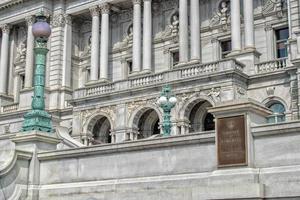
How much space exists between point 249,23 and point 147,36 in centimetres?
908

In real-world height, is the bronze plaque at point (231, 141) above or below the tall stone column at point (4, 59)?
below

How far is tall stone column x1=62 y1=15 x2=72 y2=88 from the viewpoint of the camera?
167 feet

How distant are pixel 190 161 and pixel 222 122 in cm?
159

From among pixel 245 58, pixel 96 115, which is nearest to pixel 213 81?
pixel 245 58

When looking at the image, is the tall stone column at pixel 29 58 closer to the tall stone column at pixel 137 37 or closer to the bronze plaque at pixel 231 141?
→ the tall stone column at pixel 137 37

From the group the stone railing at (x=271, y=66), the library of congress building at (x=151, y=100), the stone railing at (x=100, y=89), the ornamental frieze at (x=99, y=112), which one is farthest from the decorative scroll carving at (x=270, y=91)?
the stone railing at (x=100, y=89)

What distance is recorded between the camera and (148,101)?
38.5 metres

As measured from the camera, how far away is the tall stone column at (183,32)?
43.1 m

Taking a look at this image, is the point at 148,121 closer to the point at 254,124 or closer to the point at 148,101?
the point at 148,101

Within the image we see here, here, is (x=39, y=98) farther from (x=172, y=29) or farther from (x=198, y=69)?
(x=172, y=29)

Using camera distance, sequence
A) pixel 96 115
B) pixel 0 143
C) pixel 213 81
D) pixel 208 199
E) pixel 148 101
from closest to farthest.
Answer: pixel 208 199
pixel 0 143
pixel 213 81
pixel 148 101
pixel 96 115

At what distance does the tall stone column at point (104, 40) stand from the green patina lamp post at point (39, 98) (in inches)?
973

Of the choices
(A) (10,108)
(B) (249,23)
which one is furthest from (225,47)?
(A) (10,108)

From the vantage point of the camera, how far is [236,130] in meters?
16.1
